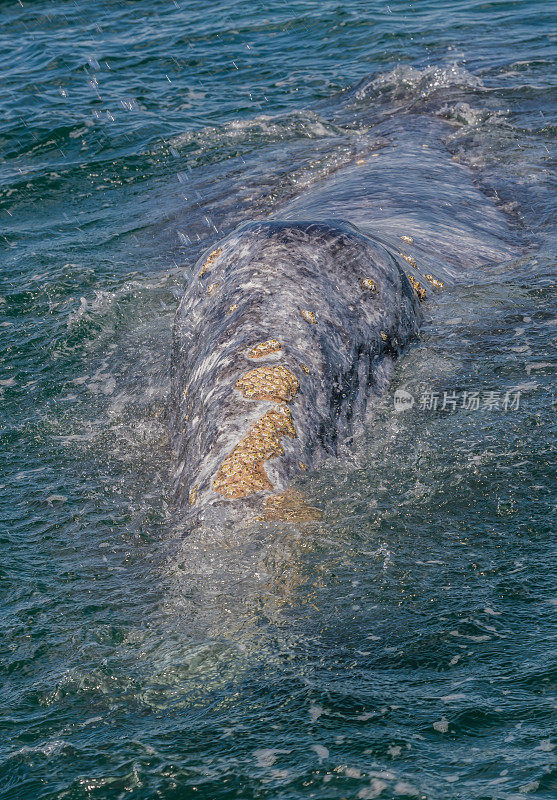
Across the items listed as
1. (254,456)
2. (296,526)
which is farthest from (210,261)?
(296,526)

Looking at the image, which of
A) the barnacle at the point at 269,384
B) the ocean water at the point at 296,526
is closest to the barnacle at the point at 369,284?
the ocean water at the point at 296,526

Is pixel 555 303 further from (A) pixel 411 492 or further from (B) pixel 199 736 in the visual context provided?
(B) pixel 199 736

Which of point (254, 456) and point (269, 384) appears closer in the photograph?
point (254, 456)

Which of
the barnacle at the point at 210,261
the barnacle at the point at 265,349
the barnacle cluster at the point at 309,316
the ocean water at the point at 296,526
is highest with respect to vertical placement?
the barnacle at the point at 210,261

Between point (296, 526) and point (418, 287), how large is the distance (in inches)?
115

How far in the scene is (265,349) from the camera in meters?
5.41

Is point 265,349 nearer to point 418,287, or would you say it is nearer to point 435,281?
point 418,287

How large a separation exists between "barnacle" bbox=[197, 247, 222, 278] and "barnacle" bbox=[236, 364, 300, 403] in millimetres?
1342

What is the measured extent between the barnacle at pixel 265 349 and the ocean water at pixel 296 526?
81 cm

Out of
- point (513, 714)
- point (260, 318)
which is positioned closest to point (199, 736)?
point (513, 714)

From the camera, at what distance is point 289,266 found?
5.91 meters

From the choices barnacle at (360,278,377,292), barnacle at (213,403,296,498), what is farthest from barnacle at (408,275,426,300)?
barnacle at (213,403,296,498)

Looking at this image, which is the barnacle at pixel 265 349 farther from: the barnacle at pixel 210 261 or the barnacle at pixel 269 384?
the barnacle at pixel 210 261

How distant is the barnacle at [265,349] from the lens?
5.39 metres
